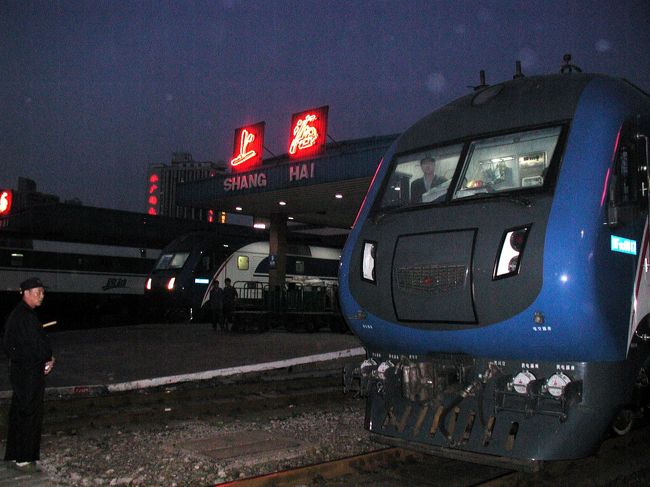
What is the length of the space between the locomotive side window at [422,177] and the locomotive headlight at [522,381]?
5.87 feet

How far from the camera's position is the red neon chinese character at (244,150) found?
2447cm

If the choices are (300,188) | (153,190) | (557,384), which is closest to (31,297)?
(557,384)

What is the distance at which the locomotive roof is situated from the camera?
5898 mm

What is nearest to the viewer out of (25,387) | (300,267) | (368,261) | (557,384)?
(557,384)

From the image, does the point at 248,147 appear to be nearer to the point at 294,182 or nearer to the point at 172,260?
the point at 294,182

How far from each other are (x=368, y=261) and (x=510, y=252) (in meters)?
1.46

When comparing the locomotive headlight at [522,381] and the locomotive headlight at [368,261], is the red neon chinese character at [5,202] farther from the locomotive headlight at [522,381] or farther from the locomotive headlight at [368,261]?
the locomotive headlight at [522,381]

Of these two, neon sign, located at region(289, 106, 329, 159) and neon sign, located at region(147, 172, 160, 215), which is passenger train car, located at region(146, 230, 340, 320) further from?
neon sign, located at region(147, 172, 160, 215)

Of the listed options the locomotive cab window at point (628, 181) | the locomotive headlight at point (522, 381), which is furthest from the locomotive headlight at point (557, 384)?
the locomotive cab window at point (628, 181)

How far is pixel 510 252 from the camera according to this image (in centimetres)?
523

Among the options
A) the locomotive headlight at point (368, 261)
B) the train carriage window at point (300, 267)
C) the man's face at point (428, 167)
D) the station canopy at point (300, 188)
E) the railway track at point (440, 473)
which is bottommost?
the railway track at point (440, 473)

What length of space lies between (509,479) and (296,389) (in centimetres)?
609

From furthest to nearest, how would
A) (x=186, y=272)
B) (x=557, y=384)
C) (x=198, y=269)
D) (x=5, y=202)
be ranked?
(x=198, y=269) → (x=186, y=272) → (x=5, y=202) → (x=557, y=384)

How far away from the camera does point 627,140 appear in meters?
5.71
